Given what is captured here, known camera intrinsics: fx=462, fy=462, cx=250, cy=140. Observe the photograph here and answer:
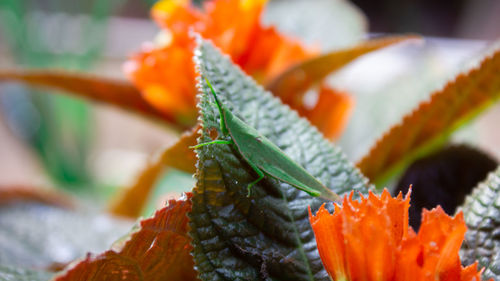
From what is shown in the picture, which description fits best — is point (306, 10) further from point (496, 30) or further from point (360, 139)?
point (496, 30)

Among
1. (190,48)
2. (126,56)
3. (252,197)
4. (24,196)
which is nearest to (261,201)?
(252,197)

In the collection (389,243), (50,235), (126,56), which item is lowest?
(389,243)

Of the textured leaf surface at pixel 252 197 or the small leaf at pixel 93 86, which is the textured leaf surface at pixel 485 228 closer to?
the textured leaf surface at pixel 252 197

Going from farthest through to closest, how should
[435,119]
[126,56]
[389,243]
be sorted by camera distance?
[126,56] < [435,119] < [389,243]

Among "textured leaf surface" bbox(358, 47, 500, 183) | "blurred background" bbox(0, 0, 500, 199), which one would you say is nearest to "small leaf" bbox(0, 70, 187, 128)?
"blurred background" bbox(0, 0, 500, 199)

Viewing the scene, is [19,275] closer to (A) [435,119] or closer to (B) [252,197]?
(B) [252,197]

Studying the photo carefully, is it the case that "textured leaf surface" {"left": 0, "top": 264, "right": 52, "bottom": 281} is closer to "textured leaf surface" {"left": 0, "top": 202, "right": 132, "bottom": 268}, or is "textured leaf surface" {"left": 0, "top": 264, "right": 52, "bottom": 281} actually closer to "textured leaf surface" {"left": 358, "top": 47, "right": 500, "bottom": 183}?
"textured leaf surface" {"left": 0, "top": 202, "right": 132, "bottom": 268}
